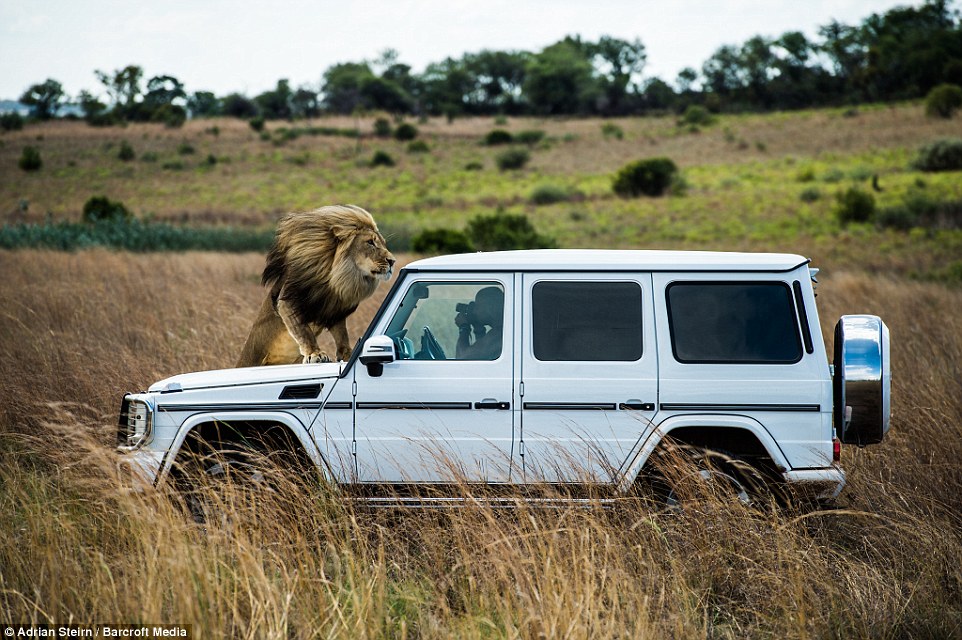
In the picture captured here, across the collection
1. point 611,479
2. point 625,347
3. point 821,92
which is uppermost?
point 821,92

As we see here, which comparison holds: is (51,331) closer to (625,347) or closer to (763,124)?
(625,347)

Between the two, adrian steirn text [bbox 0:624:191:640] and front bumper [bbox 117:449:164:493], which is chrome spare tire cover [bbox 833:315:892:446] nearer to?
adrian steirn text [bbox 0:624:191:640]

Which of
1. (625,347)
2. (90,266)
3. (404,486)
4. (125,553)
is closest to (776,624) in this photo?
(625,347)

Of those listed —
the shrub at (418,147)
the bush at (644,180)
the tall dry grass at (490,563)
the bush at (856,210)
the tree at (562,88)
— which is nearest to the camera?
the tall dry grass at (490,563)

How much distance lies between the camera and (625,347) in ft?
17.3

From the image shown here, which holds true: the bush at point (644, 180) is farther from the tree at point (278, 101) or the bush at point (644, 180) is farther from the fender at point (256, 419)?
the tree at point (278, 101)

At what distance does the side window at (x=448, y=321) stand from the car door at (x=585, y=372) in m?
0.21

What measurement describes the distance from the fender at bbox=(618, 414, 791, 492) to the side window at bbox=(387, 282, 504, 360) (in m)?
1.08

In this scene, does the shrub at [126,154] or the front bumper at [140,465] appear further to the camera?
the shrub at [126,154]

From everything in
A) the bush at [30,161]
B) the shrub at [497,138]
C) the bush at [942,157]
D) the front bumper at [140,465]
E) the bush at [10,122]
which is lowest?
the front bumper at [140,465]

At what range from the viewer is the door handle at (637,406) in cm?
520

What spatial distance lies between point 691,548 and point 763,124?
203ft

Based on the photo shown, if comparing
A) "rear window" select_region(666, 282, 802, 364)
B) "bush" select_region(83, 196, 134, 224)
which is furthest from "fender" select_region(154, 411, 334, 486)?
"bush" select_region(83, 196, 134, 224)

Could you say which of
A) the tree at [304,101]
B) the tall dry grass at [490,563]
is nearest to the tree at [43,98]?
the tree at [304,101]
